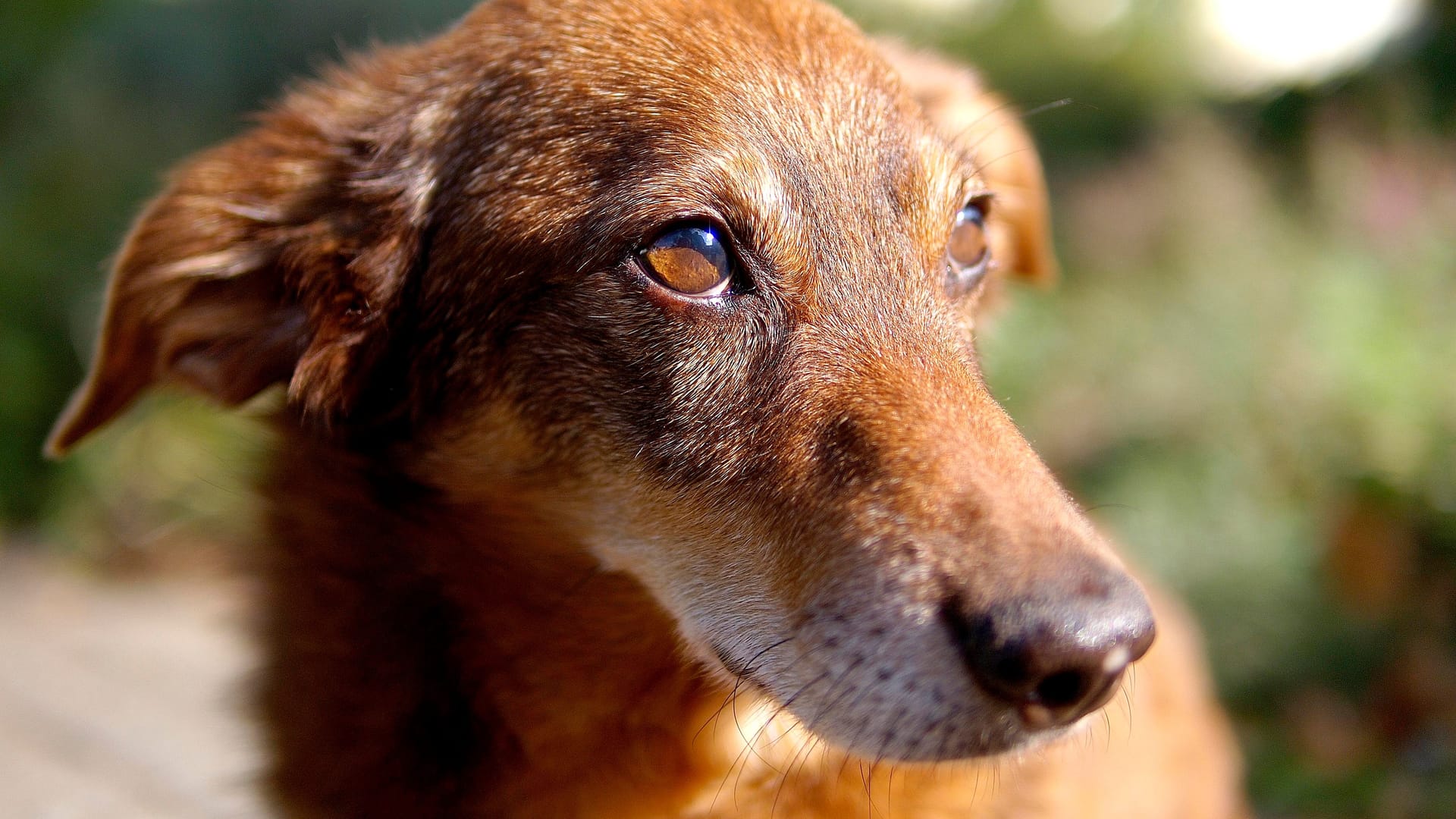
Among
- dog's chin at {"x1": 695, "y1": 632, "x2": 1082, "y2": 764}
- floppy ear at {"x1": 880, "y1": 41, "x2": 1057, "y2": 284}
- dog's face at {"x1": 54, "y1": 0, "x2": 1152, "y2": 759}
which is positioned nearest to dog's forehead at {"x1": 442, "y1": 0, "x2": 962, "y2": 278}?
dog's face at {"x1": 54, "y1": 0, "x2": 1152, "y2": 759}

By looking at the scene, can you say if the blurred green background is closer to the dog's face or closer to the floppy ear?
the dog's face

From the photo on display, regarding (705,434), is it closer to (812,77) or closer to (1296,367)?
(812,77)

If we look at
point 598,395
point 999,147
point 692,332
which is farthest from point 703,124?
point 999,147

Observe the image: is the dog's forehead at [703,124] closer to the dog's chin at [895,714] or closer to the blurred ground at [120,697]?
the dog's chin at [895,714]

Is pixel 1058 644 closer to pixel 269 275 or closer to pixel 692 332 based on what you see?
pixel 692 332

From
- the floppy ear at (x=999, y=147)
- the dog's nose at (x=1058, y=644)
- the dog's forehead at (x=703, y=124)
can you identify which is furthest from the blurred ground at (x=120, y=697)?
the floppy ear at (x=999, y=147)

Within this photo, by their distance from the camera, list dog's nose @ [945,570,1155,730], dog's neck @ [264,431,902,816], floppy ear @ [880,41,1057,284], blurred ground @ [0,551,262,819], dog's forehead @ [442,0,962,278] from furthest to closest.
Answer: blurred ground @ [0,551,262,819]
floppy ear @ [880,41,1057,284]
dog's neck @ [264,431,902,816]
dog's forehead @ [442,0,962,278]
dog's nose @ [945,570,1155,730]

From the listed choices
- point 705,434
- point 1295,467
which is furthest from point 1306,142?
point 705,434
